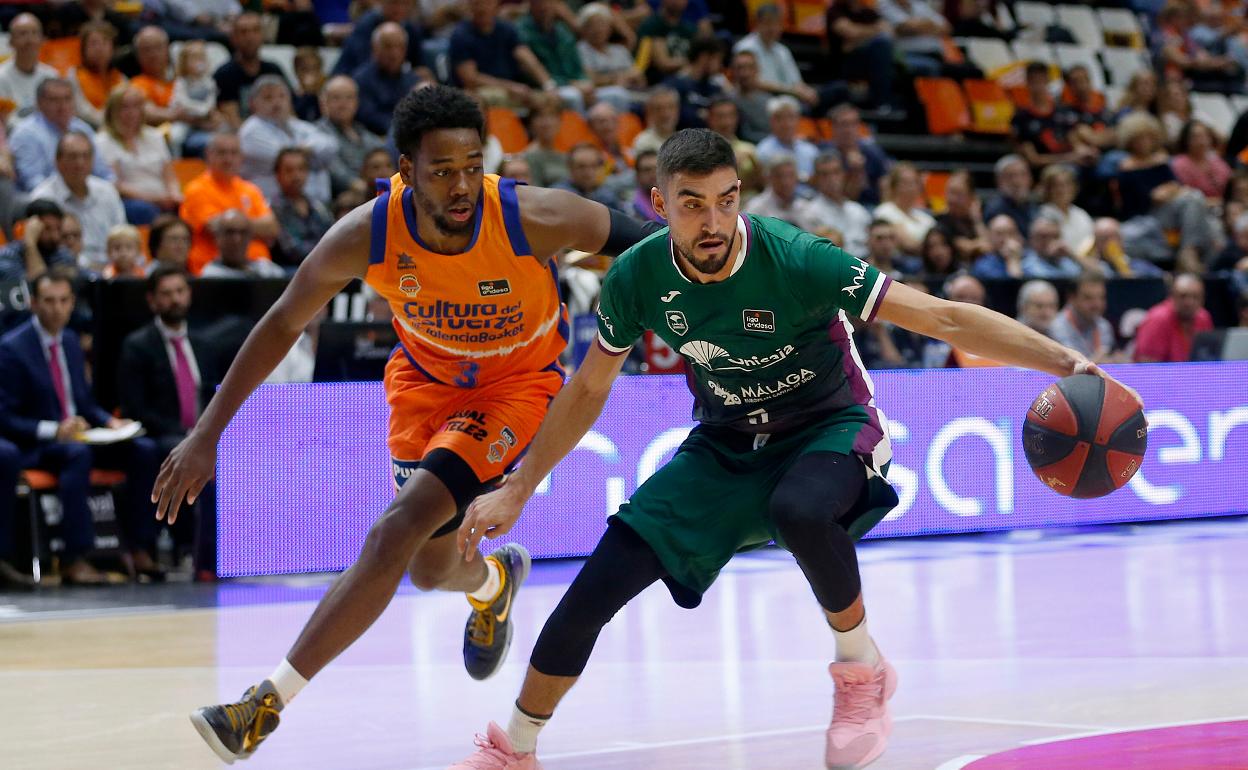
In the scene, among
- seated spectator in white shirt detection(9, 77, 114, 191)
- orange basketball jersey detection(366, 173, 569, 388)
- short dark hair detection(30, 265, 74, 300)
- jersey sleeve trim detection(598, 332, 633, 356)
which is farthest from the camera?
seated spectator in white shirt detection(9, 77, 114, 191)

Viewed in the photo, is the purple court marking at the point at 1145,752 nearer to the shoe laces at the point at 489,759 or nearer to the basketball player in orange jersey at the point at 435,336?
the shoe laces at the point at 489,759

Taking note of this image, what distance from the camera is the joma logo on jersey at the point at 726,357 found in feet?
14.4

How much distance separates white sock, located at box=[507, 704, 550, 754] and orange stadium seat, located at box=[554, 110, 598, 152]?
8787 millimetres

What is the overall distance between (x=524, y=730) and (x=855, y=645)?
91 cm

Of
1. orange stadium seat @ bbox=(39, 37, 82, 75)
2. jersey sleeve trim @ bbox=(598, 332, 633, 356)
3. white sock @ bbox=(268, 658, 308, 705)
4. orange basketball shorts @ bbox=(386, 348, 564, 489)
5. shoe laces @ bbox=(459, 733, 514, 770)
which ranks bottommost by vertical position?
shoe laces @ bbox=(459, 733, 514, 770)

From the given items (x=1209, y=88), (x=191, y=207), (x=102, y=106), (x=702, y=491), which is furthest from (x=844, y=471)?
(x=1209, y=88)

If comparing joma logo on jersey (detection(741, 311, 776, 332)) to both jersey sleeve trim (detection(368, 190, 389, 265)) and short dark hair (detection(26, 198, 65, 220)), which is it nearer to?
jersey sleeve trim (detection(368, 190, 389, 265))

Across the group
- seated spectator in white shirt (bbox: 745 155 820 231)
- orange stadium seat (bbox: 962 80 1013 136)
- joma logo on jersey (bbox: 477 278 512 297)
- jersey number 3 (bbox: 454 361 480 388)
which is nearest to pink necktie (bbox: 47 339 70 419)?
jersey number 3 (bbox: 454 361 480 388)

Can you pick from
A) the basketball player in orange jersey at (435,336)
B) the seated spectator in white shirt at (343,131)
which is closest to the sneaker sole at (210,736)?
the basketball player in orange jersey at (435,336)

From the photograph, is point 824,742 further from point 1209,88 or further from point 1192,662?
point 1209,88

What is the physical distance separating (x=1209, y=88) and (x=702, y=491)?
16008 millimetres

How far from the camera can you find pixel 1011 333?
405cm

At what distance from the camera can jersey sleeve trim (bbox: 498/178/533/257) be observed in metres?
5.01

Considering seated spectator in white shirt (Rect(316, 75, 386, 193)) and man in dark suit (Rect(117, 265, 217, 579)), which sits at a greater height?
seated spectator in white shirt (Rect(316, 75, 386, 193))
